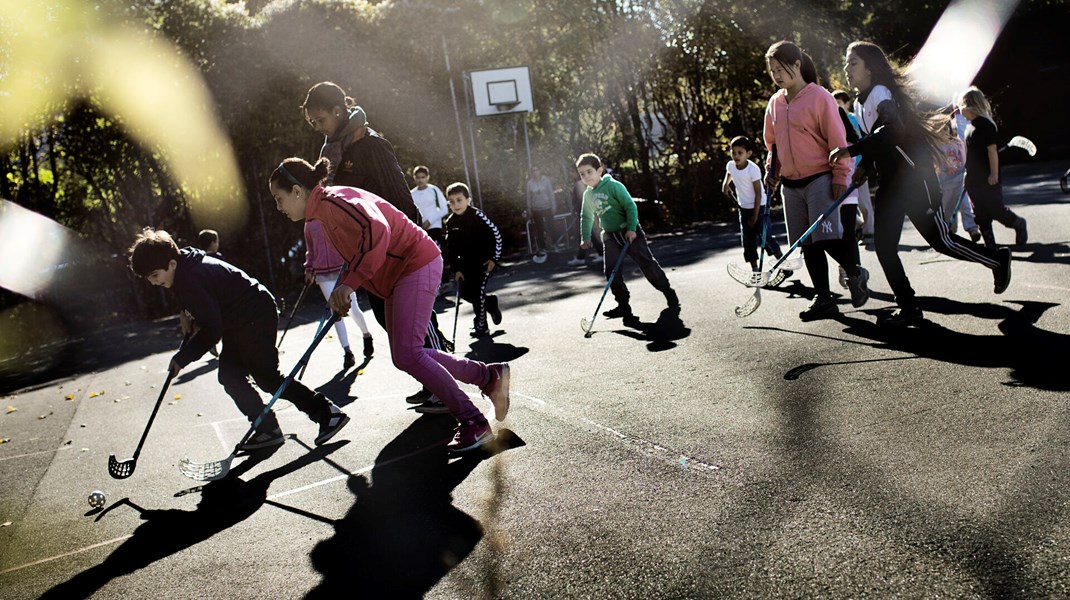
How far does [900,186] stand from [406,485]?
155 inches

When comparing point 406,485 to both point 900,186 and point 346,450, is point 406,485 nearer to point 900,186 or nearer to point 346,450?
point 346,450

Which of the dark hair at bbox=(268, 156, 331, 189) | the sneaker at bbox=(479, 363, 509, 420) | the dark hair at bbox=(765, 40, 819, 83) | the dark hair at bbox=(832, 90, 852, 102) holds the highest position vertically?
the dark hair at bbox=(765, 40, 819, 83)

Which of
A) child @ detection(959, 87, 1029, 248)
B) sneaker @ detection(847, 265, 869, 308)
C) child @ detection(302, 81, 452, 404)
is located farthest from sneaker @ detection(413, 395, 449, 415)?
child @ detection(959, 87, 1029, 248)

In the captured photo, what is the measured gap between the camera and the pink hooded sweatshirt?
6766 millimetres

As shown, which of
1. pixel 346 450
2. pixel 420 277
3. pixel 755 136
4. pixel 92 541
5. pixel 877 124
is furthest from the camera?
pixel 755 136

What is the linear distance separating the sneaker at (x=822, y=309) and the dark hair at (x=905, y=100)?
4.52 feet

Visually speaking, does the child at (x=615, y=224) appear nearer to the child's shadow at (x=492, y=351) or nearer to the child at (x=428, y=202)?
the child's shadow at (x=492, y=351)

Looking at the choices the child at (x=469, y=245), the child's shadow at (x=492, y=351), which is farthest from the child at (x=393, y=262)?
the child at (x=469, y=245)

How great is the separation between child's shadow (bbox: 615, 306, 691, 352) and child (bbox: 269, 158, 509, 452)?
2.63 meters

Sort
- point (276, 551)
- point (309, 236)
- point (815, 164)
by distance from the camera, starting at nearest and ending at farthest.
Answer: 1. point (276, 551)
2. point (815, 164)
3. point (309, 236)

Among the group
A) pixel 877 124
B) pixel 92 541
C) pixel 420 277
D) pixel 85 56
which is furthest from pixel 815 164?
pixel 85 56

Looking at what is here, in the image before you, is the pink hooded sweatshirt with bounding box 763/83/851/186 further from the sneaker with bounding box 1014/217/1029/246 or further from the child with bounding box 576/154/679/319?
the sneaker with bounding box 1014/217/1029/246

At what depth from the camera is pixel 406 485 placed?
482 cm

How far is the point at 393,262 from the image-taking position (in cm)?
508
